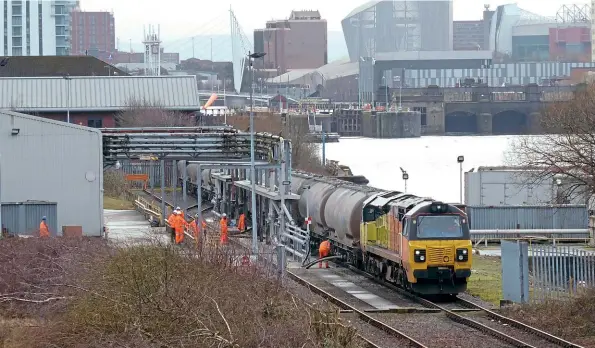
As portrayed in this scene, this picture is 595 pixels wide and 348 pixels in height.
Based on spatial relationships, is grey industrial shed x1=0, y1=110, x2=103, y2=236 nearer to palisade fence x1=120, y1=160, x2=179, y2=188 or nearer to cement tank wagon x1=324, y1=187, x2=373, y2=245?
cement tank wagon x1=324, y1=187, x2=373, y2=245

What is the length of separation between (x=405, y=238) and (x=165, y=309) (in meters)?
13.0

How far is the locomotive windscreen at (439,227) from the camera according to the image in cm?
3086

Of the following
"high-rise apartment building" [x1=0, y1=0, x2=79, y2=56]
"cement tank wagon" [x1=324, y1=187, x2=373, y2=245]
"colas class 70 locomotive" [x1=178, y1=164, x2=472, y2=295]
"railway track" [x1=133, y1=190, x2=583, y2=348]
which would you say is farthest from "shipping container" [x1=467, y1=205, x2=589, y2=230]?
"high-rise apartment building" [x1=0, y1=0, x2=79, y2=56]

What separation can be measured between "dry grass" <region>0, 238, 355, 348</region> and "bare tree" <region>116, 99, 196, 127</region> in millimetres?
59562

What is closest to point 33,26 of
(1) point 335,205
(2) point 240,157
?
(2) point 240,157

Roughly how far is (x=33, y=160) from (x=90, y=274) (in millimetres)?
23017

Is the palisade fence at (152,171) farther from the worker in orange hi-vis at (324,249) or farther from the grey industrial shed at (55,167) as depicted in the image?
the worker in orange hi-vis at (324,249)

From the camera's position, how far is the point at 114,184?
76750 mm

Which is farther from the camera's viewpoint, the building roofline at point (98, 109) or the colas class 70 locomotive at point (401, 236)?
the building roofline at point (98, 109)

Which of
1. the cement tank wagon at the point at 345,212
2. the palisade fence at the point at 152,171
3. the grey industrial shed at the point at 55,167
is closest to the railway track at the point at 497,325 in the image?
the cement tank wagon at the point at 345,212

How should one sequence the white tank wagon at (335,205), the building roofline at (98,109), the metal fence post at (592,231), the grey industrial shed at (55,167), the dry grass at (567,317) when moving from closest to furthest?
the dry grass at (567,317) → the white tank wagon at (335,205) → the grey industrial shed at (55,167) → the metal fence post at (592,231) → the building roofline at (98,109)

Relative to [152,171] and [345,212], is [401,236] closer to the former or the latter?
[345,212]

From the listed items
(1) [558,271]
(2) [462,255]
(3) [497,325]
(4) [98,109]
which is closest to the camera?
(3) [497,325]

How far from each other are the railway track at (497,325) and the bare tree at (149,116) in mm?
53223
